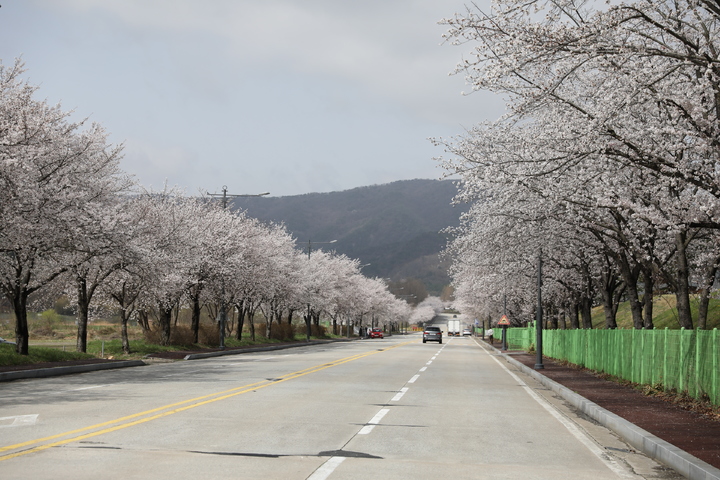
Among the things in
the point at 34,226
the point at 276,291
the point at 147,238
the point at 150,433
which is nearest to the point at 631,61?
the point at 150,433

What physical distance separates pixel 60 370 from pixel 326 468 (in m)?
16.8

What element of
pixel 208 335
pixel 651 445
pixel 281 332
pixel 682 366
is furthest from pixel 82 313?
pixel 281 332

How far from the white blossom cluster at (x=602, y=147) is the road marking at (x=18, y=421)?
365 inches

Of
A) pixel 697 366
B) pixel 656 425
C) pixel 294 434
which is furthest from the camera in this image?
pixel 697 366

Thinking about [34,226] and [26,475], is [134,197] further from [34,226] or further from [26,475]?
[26,475]

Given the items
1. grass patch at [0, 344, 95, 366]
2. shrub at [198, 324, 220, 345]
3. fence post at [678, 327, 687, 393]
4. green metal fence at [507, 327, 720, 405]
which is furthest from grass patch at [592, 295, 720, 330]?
shrub at [198, 324, 220, 345]

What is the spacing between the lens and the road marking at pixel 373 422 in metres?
10.5

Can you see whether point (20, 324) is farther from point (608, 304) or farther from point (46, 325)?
point (46, 325)

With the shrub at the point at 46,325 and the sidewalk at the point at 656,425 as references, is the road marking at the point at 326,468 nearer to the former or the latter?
the sidewalk at the point at 656,425

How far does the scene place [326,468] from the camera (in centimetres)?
766

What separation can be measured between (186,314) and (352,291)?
30.2 m

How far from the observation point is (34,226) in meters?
20.8

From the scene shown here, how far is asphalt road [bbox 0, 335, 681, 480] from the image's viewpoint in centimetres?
764

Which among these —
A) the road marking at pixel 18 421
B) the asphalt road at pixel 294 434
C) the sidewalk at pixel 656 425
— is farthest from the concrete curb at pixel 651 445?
the road marking at pixel 18 421
